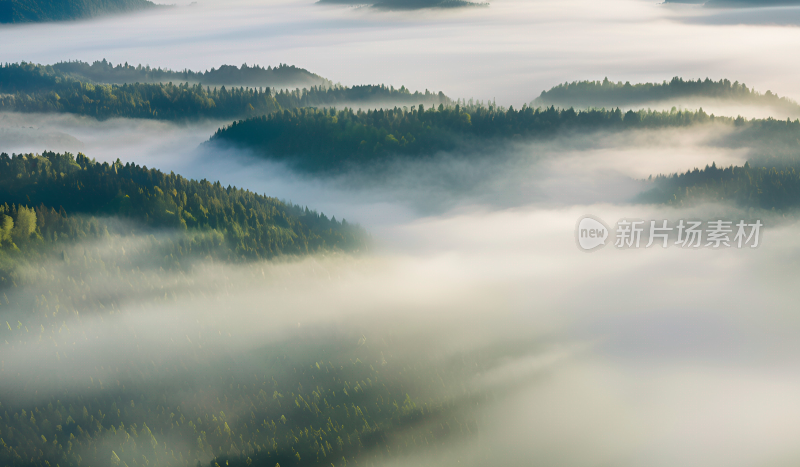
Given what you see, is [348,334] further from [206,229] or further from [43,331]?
[43,331]

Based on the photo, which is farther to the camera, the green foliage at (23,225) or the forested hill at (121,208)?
the forested hill at (121,208)

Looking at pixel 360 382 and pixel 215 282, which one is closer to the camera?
pixel 360 382

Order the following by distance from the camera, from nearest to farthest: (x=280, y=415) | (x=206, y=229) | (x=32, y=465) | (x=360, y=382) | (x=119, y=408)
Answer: (x=32, y=465) < (x=119, y=408) < (x=280, y=415) < (x=360, y=382) < (x=206, y=229)

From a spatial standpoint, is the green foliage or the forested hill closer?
the green foliage

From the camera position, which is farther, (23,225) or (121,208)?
(121,208)

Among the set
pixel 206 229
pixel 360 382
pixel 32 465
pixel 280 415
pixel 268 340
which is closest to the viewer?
pixel 32 465

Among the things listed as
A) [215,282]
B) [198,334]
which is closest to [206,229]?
[215,282]

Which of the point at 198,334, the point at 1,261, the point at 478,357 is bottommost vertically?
the point at 478,357

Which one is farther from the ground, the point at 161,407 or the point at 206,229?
the point at 206,229
